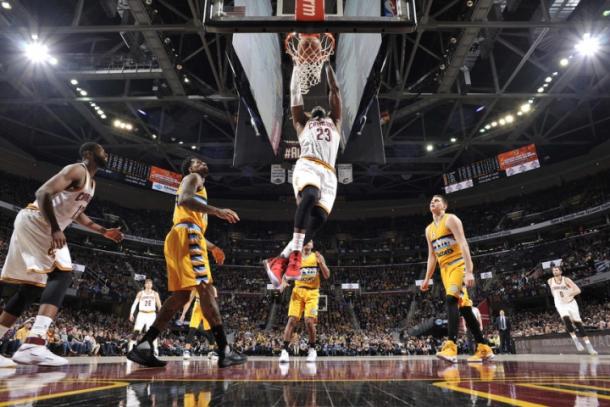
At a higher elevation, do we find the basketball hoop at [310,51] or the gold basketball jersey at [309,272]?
the basketball hoop at [310,51]

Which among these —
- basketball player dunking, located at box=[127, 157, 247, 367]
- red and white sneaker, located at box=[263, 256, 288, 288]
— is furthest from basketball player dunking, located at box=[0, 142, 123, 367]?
red and white sneaker, located at box=[263, 256, 288, 288]

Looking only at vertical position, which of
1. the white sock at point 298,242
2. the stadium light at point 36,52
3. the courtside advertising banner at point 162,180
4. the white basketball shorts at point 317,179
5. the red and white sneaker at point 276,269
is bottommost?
the red and white sneaker at point 276,269

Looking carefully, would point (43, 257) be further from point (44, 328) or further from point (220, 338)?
point (220, 338)

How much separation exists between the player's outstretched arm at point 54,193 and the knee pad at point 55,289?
1.78ft

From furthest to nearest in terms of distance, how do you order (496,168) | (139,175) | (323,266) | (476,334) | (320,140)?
(139,175)
(496,168)
(323,266)
(476,334)
(320,140)

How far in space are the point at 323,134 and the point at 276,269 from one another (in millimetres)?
1404

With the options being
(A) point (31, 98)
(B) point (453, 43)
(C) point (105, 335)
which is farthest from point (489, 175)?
(A) point (31, 98)

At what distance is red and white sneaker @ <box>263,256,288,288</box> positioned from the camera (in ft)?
12.3

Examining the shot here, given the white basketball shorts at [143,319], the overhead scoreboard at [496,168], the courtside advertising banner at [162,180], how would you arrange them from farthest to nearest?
the courtside advertising banner at [162,180] < the overhead scoreboard at [496,168] < the white basketball shorts at [143,319]

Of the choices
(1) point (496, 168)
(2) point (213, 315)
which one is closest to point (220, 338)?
(2) point (213, 315)

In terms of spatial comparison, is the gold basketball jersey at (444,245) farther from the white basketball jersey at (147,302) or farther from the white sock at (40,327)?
the white basketball jersey at (147,302)

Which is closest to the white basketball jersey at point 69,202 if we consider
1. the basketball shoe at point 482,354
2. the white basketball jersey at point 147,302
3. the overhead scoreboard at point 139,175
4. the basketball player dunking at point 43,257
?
the basketball player dunking at point 43,257

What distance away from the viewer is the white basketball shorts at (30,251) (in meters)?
3.67

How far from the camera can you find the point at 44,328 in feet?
12.2
